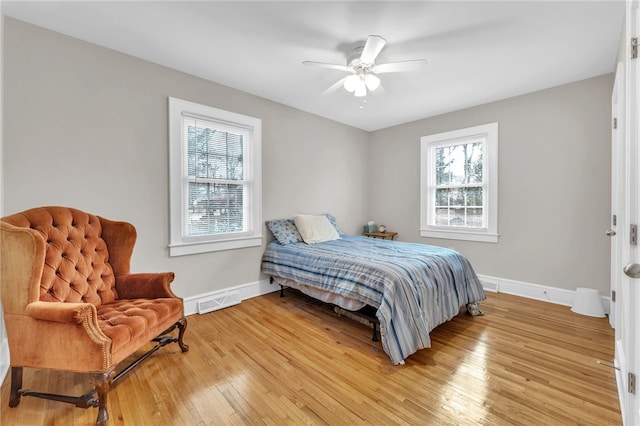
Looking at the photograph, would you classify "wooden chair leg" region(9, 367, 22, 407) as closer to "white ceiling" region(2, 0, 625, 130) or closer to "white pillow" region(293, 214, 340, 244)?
"white ceiling" region(2, 0, 625, 130)

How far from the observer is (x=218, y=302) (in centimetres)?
296

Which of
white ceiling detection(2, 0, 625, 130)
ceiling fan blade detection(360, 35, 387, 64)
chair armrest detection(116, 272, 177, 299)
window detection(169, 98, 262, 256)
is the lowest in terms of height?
chair armrest detection(116, 272, 177, 299)

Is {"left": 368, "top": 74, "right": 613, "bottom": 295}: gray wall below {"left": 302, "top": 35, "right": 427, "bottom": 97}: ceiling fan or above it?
below

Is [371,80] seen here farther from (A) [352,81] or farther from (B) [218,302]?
(B) [218,302]

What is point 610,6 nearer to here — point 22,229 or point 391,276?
point 391,276

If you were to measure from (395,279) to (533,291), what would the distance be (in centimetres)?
238

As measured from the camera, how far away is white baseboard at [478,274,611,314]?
3000 mm

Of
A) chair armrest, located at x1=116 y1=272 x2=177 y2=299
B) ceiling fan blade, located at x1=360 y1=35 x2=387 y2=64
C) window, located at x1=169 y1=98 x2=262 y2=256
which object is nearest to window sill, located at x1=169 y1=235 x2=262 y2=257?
window, located at x1=169 y1=98 x2=262 y2=256

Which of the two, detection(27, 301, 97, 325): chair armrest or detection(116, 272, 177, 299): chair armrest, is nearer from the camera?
detection(27, 301, 97, 325): chair armrest

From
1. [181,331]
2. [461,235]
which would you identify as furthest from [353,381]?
[461,235]

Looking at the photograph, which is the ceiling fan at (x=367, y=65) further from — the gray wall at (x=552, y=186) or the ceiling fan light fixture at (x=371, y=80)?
the gray wall at (x=552, y=186)

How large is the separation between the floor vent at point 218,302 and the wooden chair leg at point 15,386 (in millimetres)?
1378

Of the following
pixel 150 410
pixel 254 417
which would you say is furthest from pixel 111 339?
pixel 254 417

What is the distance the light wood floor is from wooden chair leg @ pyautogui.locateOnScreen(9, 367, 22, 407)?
0.15ft
